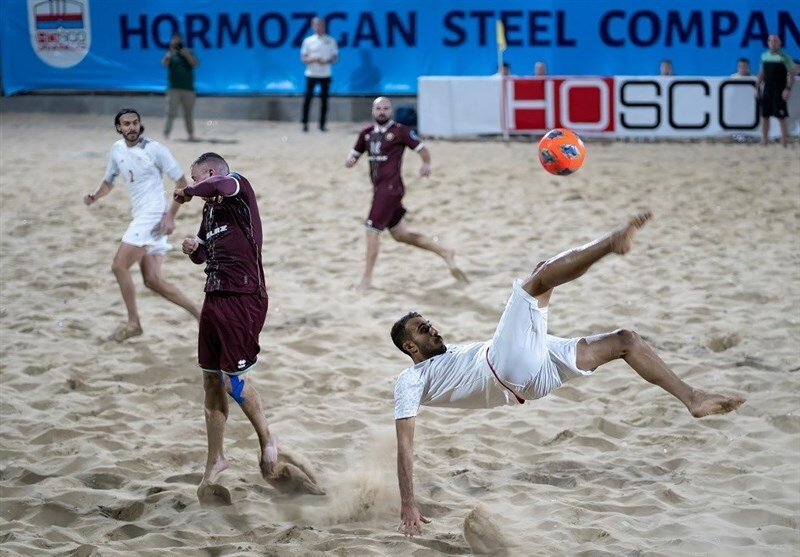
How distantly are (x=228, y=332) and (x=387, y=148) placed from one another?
4.52 metres

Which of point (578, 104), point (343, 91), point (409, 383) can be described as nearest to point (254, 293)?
point (409, 383)

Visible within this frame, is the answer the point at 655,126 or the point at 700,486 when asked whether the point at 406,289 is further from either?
the point at 655,126

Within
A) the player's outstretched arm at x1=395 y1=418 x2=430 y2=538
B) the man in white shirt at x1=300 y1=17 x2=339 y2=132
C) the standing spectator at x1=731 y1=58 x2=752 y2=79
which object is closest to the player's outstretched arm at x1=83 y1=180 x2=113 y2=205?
the player's outstretched arm at x1=395 y1=418 x2=430 y2=538

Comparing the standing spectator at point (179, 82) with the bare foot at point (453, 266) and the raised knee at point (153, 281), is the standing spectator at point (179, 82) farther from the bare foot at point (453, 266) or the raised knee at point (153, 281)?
the raised knee at point (153, 281)

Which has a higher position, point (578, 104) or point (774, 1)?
point (774, 1)

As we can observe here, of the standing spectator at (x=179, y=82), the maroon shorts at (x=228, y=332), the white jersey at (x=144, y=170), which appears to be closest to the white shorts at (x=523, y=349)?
the maroon shorts at (x=228, y=332)

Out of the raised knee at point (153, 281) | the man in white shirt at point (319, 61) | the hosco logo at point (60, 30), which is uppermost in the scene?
the hosco logo at point (60, 30)

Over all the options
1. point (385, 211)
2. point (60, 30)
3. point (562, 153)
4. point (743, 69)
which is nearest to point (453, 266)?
point (385, 211)

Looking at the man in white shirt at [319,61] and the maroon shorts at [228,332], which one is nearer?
the maroon shorts at [228,332]

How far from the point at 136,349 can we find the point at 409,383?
375cm

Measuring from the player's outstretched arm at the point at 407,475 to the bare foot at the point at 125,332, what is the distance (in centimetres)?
403

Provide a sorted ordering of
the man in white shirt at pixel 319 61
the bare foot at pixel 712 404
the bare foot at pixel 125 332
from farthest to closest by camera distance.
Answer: the man in white shirt at pixel 319 61 < the bare foot at pixel 125 332 < the bare foot at pixel 712 404

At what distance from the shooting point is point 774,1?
1798 cm

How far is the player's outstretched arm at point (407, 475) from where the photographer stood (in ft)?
16.7
